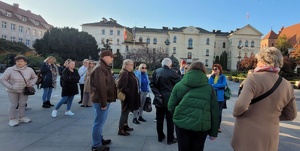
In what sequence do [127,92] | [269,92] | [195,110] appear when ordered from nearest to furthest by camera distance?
[269,92]
[195,110]
[127,92]

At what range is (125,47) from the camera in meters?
68.4

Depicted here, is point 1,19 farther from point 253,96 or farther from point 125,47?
point 253,96

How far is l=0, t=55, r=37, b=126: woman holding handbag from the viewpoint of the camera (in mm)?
6027

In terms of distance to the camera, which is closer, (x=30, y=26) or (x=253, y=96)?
(x=253, y=96)

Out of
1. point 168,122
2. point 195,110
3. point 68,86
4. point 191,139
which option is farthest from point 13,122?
point 195,110

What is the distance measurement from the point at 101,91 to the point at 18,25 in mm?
67729

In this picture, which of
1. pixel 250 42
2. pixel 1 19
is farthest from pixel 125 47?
pixel 250 42

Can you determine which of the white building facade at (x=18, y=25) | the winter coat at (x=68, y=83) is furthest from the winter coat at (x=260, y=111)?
the white building facade at (x=18, y=25)

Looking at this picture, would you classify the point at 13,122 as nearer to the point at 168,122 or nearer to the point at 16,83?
the point at 16,83

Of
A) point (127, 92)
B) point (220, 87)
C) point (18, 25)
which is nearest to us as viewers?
point (127, 92)

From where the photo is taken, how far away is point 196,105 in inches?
120

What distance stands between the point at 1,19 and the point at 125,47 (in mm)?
32605

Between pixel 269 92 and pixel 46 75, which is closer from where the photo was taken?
pixel 269 92

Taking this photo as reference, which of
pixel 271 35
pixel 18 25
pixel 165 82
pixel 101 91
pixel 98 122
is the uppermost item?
pixel 271 35
